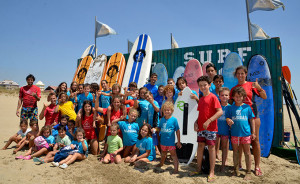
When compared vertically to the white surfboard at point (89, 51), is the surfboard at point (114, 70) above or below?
below

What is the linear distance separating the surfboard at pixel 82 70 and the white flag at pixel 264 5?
5593 millimetres

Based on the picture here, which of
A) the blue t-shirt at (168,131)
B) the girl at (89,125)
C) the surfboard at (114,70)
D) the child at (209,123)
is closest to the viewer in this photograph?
the child at (209,123)

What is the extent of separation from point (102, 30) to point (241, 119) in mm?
6549

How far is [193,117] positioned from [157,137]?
30.2 inches

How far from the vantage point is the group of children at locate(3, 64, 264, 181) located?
2365 mm

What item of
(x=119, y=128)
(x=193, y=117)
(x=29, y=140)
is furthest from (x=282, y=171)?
(x=29, y=140)

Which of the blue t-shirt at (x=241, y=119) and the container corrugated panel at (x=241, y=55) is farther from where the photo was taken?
the container corrugated panel at (x=241, y=55)

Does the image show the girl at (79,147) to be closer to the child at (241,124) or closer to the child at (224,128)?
the child at (224,128)

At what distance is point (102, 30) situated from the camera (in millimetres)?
7352

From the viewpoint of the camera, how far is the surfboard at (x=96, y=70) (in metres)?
6.27

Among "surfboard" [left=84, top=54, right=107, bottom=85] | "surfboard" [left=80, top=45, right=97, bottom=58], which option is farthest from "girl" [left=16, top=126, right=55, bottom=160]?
"surfboard" [left=80, top=45, right=97, bottom=58]

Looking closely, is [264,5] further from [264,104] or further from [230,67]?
[264,104]

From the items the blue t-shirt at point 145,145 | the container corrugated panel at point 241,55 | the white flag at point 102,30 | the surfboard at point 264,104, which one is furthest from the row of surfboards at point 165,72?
the white flag at point 102,30

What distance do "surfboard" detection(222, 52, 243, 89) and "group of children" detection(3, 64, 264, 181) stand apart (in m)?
1.13
